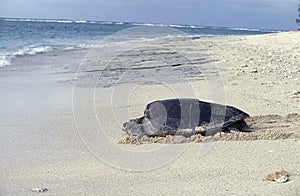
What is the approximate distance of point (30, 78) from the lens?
39.3 feet

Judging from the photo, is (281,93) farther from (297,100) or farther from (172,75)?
(172,75)

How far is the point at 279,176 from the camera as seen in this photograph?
4160 mm

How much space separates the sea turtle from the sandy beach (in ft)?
0.72

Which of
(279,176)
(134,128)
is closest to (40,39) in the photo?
(134,128)

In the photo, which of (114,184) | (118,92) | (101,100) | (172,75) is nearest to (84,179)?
(114,184)

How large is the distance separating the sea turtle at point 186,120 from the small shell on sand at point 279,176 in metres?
1.69

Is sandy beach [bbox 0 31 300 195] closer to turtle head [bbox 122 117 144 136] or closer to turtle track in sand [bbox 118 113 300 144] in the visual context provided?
turtle track in sand [bbox 118 113 300 144]

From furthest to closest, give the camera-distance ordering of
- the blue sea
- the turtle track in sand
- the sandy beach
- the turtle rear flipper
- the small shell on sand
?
the blue sea, the turtle rear flipper, the turtle track in sand, the sandy beach, the small shell on sand

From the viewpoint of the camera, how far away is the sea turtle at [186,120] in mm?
5852

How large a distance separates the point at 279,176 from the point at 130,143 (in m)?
2.04

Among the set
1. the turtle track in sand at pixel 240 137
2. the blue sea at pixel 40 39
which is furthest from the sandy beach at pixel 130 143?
the blue sea at pixel 40 39

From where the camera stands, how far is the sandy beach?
13.8 feet

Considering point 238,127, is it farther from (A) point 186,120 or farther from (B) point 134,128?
(B) point 134,128

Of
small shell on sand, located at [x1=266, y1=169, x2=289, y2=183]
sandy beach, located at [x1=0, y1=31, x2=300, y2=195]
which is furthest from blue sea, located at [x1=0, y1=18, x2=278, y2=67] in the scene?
small shell on sand, located at [x1=266, y1=169, x2=289, y2=183]
